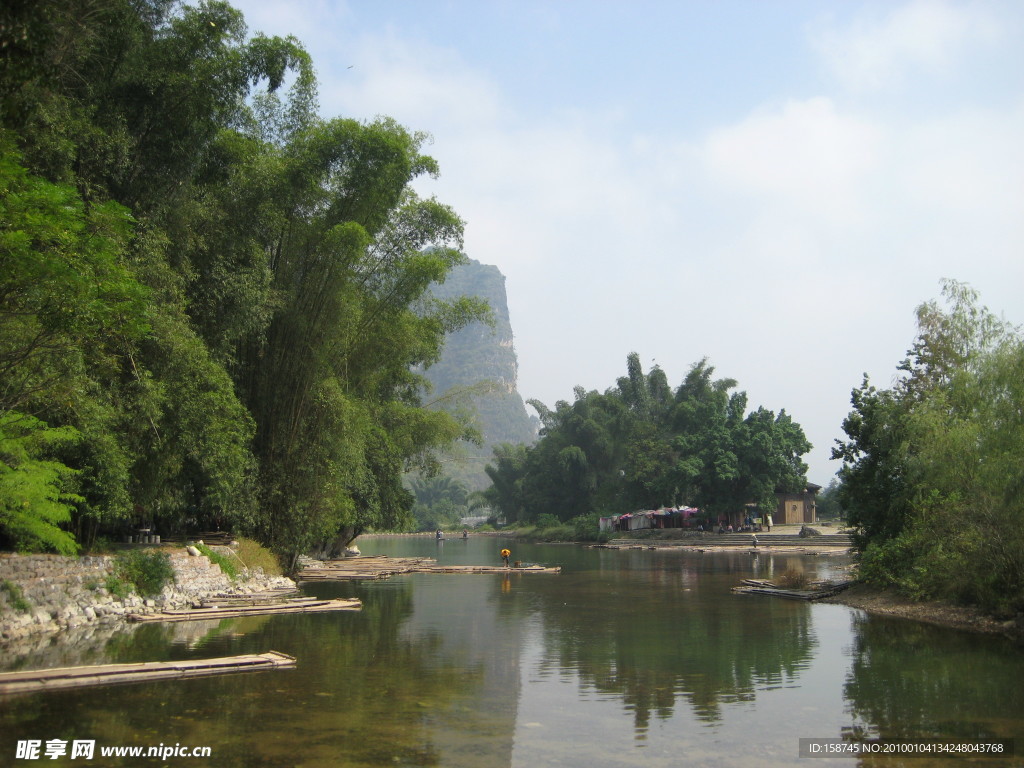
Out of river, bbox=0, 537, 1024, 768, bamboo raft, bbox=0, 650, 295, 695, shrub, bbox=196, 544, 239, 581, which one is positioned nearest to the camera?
river, bbox=0, 537, 1024, 768

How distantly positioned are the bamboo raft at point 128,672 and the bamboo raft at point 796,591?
14.8 metres

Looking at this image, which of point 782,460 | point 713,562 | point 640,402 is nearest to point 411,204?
point 713,562

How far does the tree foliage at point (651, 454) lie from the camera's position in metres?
51.5

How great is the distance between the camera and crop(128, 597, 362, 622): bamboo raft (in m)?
15.8

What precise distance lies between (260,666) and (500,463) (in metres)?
73.2

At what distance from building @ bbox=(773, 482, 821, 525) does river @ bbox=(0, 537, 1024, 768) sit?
3935 centimetres

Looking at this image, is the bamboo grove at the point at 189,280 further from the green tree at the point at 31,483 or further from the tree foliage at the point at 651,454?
the tree foliage at the point at 651,454

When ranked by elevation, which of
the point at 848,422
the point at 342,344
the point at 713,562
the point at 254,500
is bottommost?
the point at 713,562

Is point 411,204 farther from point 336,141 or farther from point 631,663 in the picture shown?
point 631,663

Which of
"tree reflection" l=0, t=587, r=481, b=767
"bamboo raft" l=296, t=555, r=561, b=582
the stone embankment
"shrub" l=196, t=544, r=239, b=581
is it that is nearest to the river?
"tree reflection" l=0, t=587, r=481, b=767

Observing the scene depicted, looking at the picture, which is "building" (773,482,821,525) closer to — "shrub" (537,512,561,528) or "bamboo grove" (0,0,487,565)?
"shrub" (537,512,561,528)

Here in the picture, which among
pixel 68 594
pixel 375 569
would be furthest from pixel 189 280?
pixel 375 569

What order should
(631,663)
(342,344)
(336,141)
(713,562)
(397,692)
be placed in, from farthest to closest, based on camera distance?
(713,562) → (342,344) → (336,141) → (631,663) → (397,692)

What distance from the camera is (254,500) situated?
21250 millimetres
